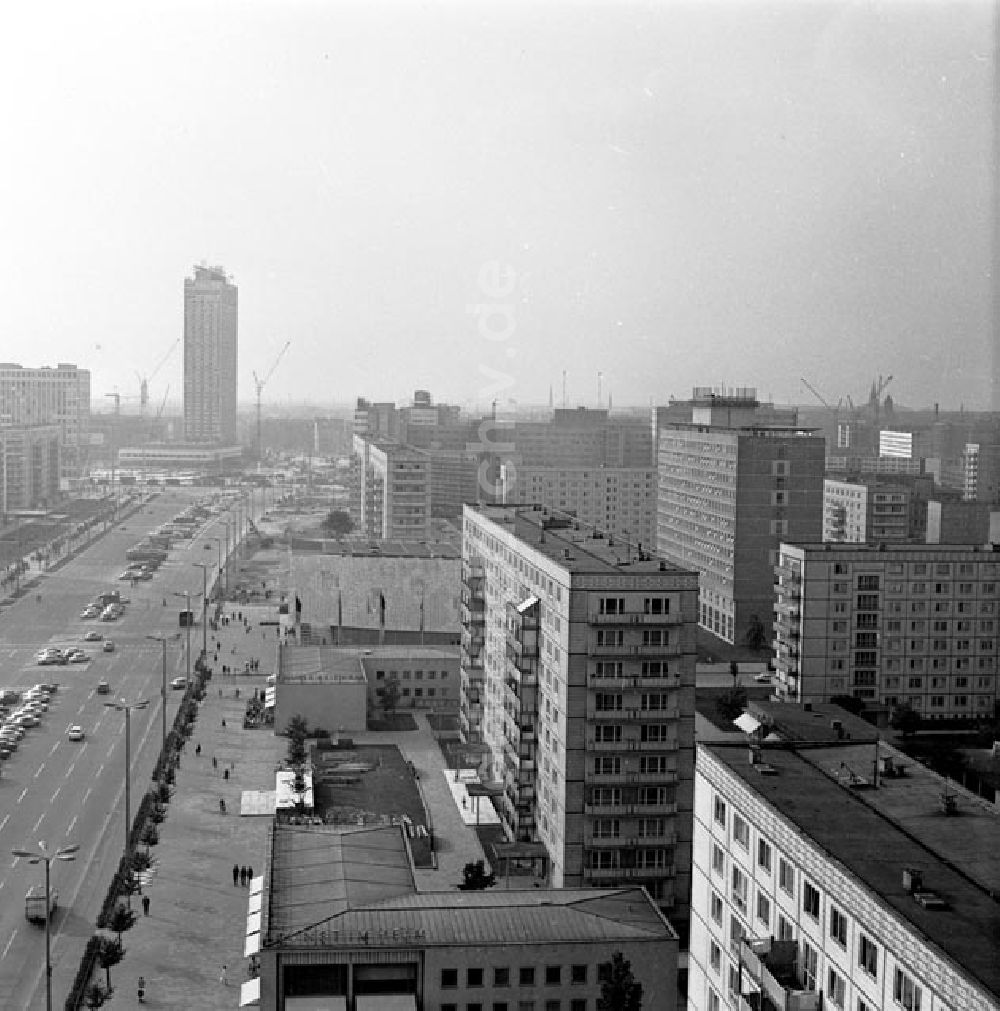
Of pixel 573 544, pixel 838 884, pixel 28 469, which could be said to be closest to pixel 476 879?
pixel 573 544

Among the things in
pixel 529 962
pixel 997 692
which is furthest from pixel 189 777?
pixel 997 692

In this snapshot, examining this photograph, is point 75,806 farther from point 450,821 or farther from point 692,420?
point 692,420

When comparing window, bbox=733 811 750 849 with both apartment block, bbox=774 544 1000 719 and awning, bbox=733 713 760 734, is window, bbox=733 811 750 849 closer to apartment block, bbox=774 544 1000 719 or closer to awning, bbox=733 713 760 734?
awning, bbox=733 713 760 734

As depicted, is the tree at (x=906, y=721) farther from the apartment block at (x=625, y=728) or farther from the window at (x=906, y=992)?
the window at (x=906, y=992)

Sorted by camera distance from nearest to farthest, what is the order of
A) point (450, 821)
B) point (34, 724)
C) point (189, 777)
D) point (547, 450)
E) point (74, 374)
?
point (450, 821) < point (189, 777) < point (34, 724) < point (547, 450) < point (74, 374)

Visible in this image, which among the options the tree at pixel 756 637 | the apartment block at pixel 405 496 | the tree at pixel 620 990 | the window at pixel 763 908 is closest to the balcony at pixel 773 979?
the window at pixel 763 908
